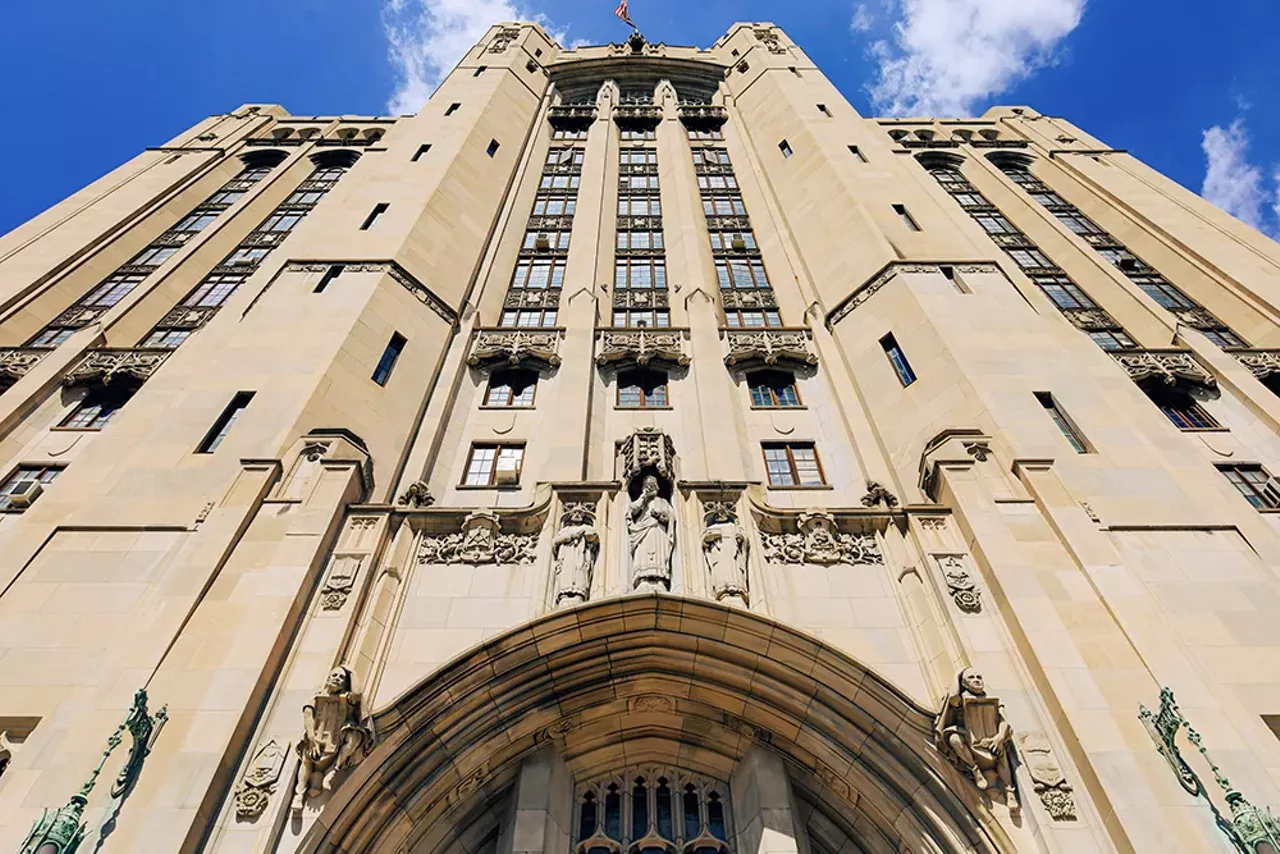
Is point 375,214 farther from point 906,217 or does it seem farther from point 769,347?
point 906,217

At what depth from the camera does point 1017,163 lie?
1578 inches

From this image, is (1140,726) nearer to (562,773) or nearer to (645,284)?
(562,773)

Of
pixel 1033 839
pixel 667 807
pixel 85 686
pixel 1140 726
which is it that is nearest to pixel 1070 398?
pixel 1140 726

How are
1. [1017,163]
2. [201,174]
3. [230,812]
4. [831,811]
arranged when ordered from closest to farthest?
[230,812]
[831,811]
[201,174]
[1017,163]

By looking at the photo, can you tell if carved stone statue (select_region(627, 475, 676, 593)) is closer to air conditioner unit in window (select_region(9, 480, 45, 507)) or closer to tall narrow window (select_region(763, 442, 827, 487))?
tall narrow window (select_region(763, 442, 827, 487))

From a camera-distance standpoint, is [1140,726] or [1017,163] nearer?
[1140,726]

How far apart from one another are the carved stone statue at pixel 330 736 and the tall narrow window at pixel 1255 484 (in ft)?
58.0

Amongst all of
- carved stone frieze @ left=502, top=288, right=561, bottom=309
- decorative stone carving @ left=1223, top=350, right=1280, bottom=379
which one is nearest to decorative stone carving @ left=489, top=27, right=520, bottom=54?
carved stone frieze @ left=502, top=288, right=561, bottom=309

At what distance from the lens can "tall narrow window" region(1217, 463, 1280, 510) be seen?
16.8m

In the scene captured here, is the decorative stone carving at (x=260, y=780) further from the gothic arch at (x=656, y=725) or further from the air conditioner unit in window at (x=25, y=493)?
the air conditioner unit in window at (x=25, y=493)

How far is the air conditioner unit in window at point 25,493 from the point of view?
16044mm

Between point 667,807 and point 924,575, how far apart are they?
587 centimetres

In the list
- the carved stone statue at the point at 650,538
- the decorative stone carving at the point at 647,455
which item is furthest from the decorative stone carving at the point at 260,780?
the decorative stone carving at the point at 647,455

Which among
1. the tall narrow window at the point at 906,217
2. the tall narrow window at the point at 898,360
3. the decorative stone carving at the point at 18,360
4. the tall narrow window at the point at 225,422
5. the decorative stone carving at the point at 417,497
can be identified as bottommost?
the decorative stone carving at the point at 417,497
